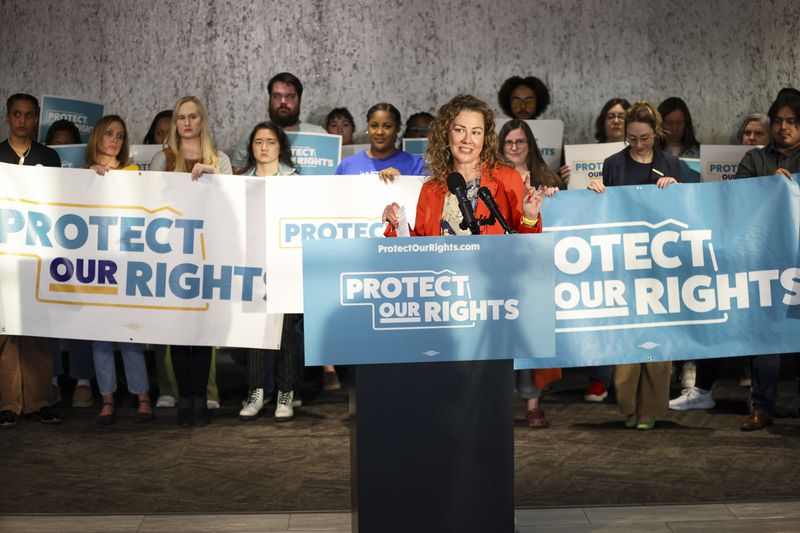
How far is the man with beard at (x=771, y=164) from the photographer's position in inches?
229

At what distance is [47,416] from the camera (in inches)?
243

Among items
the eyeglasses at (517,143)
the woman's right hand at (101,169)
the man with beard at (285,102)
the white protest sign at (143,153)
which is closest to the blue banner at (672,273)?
the eyeglasses at (517,143)

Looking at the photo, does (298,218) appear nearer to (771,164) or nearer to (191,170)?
(191,170)

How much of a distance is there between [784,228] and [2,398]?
440 centimetres

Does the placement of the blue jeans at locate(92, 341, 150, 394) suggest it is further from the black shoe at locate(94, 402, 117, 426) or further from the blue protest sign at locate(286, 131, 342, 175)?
the blue protest sign at locate(286, 131, 342, 175)

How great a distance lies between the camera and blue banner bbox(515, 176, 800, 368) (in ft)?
17.4

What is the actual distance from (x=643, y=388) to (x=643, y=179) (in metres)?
1.14

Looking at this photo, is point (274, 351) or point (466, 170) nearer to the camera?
point (466, 170)

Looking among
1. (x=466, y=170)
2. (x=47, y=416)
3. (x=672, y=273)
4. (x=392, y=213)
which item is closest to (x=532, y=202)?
(x=466, y=170)

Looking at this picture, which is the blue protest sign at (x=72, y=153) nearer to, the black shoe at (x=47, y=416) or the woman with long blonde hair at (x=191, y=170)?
the woman with long blonde hair at (x=191, y=170)

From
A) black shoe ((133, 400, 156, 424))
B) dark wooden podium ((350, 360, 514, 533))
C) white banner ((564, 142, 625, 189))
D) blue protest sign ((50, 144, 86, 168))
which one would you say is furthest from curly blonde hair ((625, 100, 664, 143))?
blue protest sign ((50, 144, 86, 168))

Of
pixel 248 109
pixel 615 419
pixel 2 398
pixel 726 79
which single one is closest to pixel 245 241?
pixel 2 398

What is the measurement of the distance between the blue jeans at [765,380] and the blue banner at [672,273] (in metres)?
0.52

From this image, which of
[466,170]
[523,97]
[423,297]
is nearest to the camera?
[423,297]
